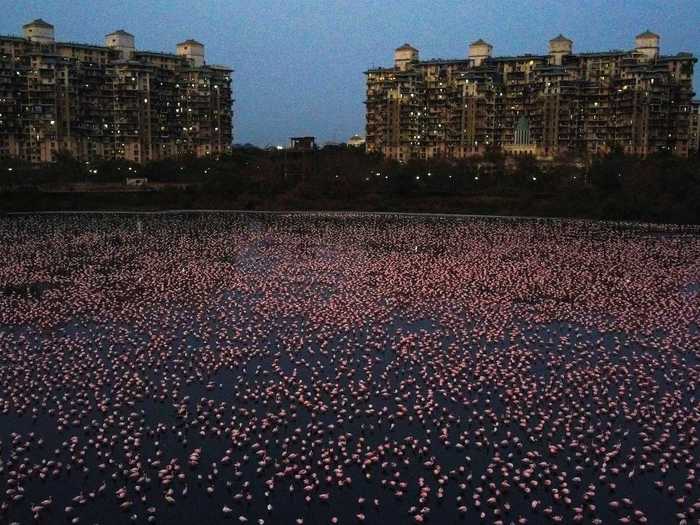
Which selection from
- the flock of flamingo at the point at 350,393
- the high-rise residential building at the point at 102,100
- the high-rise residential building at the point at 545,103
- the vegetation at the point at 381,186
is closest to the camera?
the flock of flamingo at the point at 350,393

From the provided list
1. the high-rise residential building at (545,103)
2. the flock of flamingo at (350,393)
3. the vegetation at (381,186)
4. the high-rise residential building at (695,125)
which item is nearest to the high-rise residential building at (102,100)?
the vegetation at (381,186)

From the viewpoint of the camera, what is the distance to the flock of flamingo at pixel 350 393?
11516 millimetres

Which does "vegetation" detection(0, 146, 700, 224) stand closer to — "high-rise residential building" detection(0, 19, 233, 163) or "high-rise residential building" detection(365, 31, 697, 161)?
"high-rise residential building" detection(0, 19, 233, 163)

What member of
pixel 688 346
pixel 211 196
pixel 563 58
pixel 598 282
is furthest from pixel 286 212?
pixel 563 58

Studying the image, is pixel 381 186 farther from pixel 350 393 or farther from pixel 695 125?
pixel 695 125

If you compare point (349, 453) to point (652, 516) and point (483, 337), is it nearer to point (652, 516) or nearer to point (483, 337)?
point (652, 516)

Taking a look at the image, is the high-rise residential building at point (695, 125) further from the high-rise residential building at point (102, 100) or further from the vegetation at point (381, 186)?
the high-rise residential building at point (102, 100)

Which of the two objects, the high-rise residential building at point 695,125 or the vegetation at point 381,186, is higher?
the high-rise residential building at point 695,125

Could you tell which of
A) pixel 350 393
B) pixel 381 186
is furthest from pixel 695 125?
pixel 350 393

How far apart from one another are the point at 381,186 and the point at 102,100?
4741 cm

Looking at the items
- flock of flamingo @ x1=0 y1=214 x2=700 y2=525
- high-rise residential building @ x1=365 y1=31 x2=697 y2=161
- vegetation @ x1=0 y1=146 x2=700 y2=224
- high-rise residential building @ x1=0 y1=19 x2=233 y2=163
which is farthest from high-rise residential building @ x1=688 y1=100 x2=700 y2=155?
flock of flamingo @ x1=0 y1=214 x2=700 y2=525

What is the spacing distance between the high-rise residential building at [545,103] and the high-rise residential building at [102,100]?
27.9 m

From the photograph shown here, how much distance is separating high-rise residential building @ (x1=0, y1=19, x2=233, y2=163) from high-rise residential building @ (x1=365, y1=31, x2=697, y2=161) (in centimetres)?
2793

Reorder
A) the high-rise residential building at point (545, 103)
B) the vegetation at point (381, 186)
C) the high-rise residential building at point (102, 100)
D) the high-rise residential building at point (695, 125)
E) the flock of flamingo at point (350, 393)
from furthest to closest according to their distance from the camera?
Answer: the high-rise residential building at point (695, 125) → the high-rise residential building at point (545, 103) → the high-rise residential building at point (102, 100) → the vegetation at point (381, 186) → the flock of flamingo at point (350, 393)
